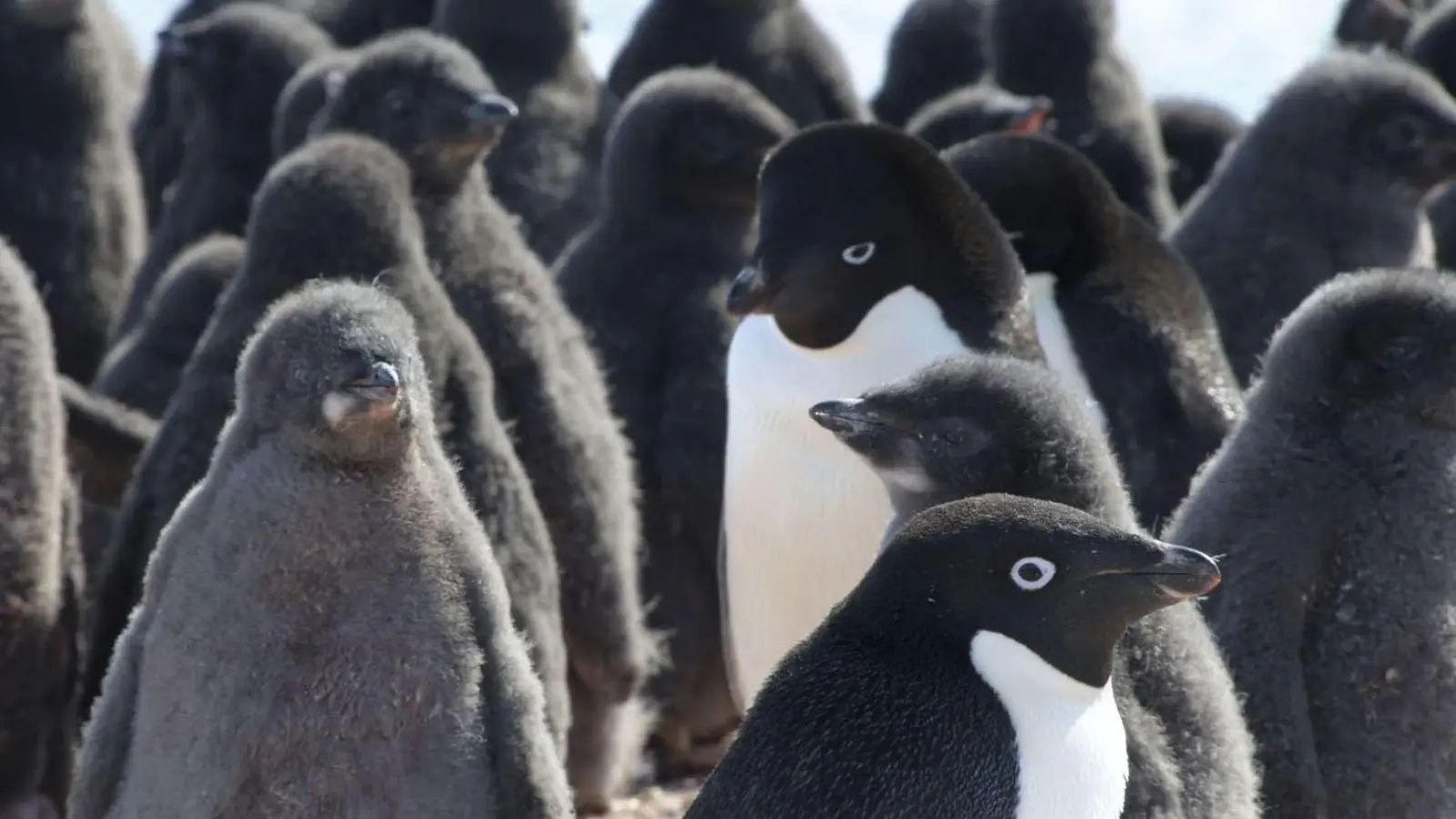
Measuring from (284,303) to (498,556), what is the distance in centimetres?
77

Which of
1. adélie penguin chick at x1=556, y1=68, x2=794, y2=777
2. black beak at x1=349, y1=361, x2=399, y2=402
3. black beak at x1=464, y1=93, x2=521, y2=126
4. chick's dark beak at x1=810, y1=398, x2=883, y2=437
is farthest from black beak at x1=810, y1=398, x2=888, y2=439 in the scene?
black beak at x1=464, y1=93, x2=521, y2=126

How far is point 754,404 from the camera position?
432cm

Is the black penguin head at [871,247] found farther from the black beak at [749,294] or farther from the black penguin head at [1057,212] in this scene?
the black penguin head at [1057,212]

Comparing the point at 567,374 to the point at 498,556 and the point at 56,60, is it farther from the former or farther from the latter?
the point at 56,60

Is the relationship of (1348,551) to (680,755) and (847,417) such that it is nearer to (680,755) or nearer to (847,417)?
(847,417)

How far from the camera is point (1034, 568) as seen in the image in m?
2.76

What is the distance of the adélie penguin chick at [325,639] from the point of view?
3.03m

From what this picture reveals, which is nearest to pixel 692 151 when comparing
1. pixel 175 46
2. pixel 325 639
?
pixel 175 46

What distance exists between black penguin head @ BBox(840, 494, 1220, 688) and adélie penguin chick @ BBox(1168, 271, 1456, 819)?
2.33 ft

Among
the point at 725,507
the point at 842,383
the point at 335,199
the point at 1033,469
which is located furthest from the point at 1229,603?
the point at 335,199

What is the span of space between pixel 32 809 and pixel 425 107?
68.1 inches

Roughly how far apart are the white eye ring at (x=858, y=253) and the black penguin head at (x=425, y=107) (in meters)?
0.93

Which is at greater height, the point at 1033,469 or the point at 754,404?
the point at 1033,469

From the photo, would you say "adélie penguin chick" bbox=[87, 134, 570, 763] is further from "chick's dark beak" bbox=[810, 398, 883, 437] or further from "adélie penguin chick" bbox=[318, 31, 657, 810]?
"chick's dark beak" bbox=[810, 398, 883, 437]
